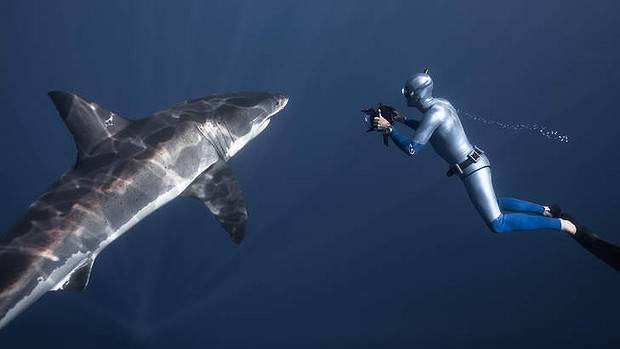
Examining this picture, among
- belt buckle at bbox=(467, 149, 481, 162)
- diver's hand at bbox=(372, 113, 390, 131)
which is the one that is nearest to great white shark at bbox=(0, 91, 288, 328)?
diver's hand at bbox=(372, 113, 390, 131)

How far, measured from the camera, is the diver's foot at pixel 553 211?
7.83 meters

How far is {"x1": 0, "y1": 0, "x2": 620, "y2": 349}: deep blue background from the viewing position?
78.7 feet

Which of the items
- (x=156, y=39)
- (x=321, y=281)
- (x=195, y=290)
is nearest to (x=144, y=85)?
(x=156, y=39)

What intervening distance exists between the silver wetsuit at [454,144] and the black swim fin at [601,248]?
493 millimetres

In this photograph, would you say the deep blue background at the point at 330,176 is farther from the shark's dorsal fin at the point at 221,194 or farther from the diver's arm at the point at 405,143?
the diver's arm at the point at 405,143

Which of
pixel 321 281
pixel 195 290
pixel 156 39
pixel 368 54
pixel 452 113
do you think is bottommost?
pixel 195 290

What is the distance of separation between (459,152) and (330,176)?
2393 cm

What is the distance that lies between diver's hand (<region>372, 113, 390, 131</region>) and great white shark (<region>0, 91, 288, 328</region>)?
2279 mm

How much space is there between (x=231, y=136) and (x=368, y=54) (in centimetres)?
3845

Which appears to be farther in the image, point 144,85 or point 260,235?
point 144,85

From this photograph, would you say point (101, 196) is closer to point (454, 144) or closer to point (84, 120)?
point (84, 120)

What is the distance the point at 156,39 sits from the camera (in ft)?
122

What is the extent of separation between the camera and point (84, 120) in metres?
5.78

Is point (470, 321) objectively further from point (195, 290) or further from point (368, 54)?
point (368, 54)
